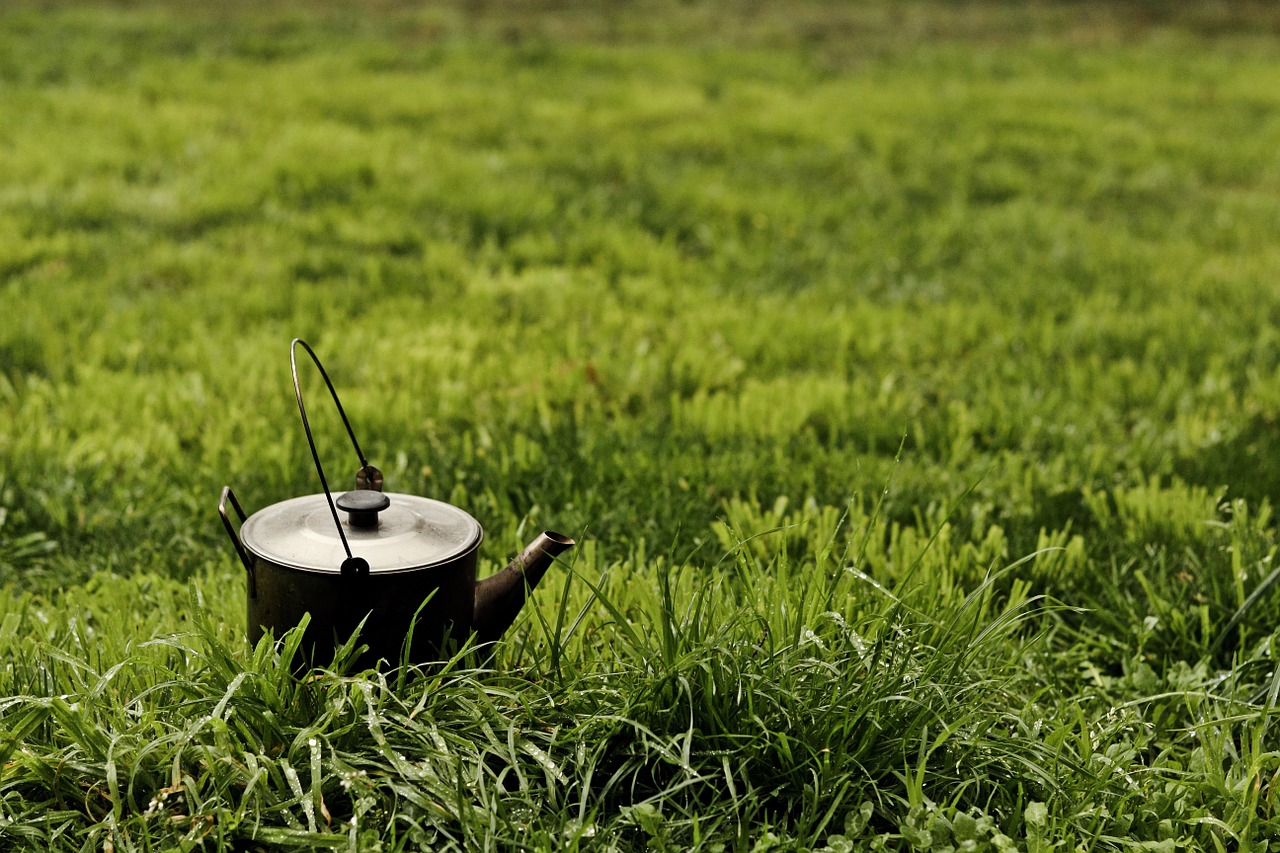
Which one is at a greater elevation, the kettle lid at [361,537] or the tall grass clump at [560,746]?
the kettle lid at [361,537]

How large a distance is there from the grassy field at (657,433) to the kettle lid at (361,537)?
17 centimetres

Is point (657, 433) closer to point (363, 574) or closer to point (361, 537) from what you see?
point (361, 537)

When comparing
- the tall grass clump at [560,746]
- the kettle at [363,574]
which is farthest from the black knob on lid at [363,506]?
the tall grass clump at [560,746]

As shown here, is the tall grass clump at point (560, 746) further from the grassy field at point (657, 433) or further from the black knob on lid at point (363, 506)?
the black knob on lid at point (363, 506)

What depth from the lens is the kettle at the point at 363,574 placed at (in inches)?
83.9

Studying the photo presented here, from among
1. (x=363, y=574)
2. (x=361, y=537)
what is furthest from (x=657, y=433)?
(x=363, y=574)

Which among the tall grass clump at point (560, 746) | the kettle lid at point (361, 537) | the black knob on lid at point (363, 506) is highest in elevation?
the black knob on lid at point (363, 506)

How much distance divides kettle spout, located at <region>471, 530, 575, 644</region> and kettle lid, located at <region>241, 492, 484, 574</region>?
0.14 m

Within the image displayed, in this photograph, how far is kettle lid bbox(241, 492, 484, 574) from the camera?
2.15 meters

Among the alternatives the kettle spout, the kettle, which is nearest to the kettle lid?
the kettle

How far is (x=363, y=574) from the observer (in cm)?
209

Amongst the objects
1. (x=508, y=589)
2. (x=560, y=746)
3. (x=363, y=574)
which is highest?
(x=363, y=574)

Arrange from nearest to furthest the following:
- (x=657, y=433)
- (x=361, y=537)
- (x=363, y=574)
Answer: (x=363, y=574) → (x=361, y=537) → (x=657, y=433)

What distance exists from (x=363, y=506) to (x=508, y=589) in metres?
0.39
